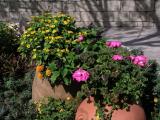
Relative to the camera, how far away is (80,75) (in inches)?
170

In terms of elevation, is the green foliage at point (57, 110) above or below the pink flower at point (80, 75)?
below

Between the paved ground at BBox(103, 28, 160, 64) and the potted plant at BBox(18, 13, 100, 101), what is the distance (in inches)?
74.9

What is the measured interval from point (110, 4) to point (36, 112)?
4.78 meters

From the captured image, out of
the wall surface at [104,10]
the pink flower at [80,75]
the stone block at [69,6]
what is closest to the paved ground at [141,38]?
the wall surface at [104,10]

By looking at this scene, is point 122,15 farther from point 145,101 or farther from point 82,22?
point 145,101

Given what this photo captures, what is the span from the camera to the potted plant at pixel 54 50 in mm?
4711

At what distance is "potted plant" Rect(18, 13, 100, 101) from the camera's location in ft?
15.5

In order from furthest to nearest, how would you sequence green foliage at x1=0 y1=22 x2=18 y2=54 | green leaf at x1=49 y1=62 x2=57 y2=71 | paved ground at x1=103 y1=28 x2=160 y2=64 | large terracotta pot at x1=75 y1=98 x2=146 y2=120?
paved ground at x1=103 y1=28 x2=160 y2=64, green foliage at x1=0 y1=22 x2=18 y2=54, green leaf at x1=49 y1=62 x2=57 y2=71, large terracotta pot at x1=75 y1=98 x2=146 y2=120

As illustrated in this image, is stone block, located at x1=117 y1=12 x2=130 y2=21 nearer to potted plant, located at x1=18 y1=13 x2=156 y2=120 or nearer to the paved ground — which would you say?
the paved ground

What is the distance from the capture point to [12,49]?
22.1 ft

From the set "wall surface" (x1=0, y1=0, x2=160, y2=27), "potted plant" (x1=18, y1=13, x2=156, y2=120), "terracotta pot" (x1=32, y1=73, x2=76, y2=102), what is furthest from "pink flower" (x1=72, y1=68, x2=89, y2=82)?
"wall surface" (x1=0, y1=0, x2=160, y2=27)

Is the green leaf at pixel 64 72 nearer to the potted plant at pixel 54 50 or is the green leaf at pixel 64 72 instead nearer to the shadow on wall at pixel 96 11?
the potted plant at pixel 54 50

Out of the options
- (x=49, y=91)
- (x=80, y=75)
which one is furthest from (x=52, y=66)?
(x=80, y=75)

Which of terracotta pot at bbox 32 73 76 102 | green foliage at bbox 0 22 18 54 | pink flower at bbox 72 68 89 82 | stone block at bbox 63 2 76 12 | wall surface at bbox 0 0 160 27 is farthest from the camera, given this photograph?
stone block at bbox 63 2 76 12
